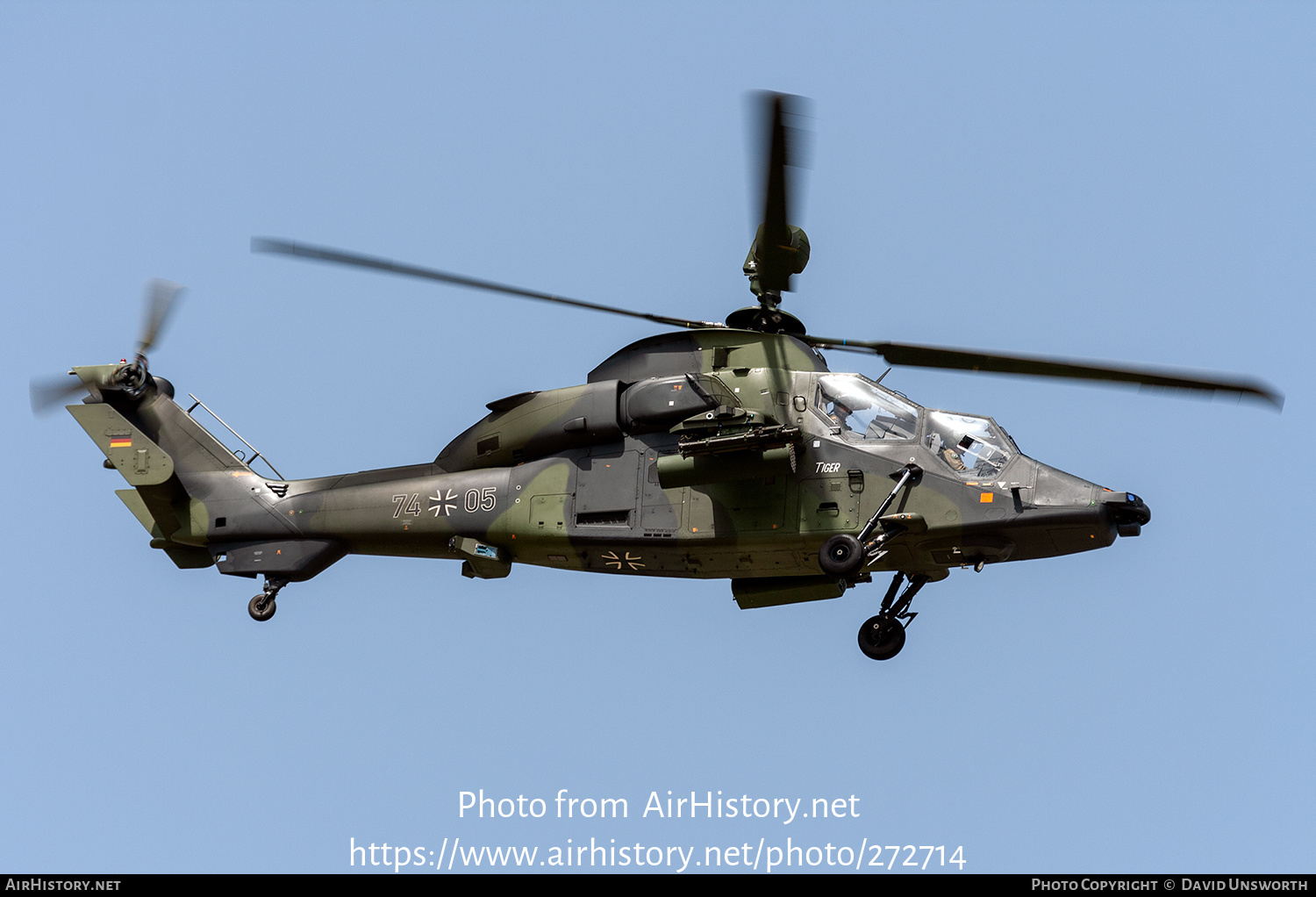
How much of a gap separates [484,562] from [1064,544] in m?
6.56

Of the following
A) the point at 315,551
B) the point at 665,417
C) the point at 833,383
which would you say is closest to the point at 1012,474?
the point at 833,383

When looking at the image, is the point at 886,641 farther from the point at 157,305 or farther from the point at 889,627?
the point at 157,305

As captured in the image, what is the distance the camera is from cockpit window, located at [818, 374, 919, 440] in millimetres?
16219

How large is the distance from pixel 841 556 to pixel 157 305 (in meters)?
10.1

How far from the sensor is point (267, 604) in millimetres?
18938

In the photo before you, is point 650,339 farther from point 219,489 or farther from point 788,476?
point 219,489

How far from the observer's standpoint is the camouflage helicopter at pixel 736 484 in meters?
15.5

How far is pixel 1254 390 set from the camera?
1376cm

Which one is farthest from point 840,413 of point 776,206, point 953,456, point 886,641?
point 776,206

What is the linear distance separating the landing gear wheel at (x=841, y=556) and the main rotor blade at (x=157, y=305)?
386 inches

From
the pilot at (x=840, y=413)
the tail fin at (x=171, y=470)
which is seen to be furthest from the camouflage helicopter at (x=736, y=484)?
the tail fin at (x=171, y=470)

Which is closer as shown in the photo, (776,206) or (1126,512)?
(776,206)

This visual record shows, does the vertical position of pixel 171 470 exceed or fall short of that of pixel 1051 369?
it falls short

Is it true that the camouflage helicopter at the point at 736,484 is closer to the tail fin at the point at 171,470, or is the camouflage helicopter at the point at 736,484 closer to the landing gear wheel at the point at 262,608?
the landing gear wheel at the point at 262,608
